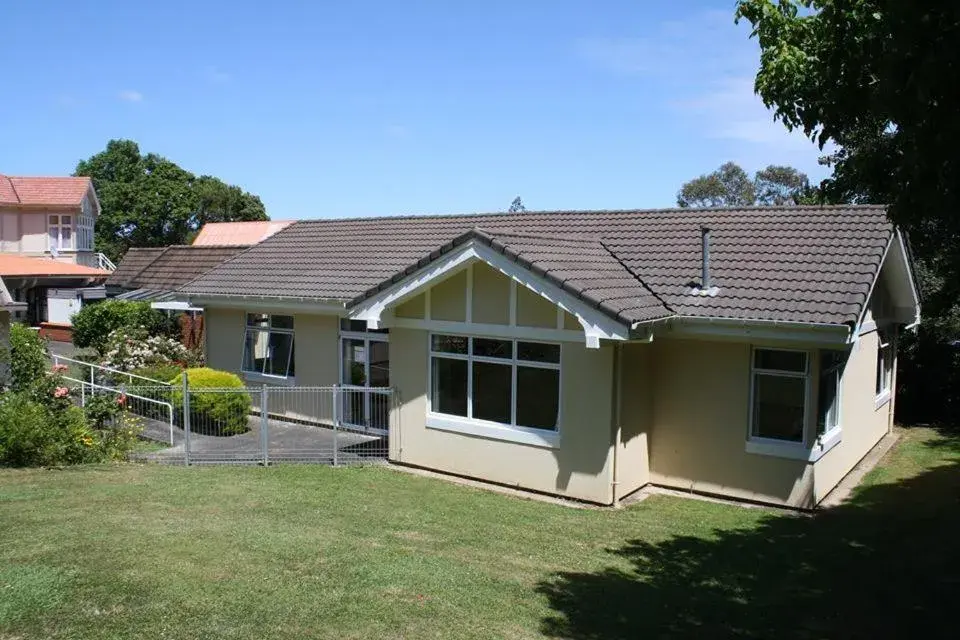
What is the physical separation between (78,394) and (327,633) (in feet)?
44.1

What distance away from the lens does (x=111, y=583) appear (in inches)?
283

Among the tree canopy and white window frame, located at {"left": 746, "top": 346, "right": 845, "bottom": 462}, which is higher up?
the tree canopy

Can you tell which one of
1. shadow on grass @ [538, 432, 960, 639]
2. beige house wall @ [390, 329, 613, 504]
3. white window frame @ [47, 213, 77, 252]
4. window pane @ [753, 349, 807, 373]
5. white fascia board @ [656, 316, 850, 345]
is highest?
white window frame @ [47, 213, 77, 252]

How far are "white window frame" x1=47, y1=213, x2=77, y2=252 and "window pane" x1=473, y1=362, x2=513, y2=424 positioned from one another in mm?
47046

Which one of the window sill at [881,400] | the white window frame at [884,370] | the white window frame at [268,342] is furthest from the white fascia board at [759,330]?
the white window frame at [268,342]

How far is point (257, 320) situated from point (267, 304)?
1022 millimetres

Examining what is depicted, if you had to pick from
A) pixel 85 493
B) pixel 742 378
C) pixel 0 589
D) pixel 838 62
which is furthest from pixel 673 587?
pixel 85 493

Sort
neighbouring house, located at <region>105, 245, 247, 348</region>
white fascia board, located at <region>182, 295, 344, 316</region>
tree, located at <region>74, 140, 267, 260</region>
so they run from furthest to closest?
tree, located at <region>74, 140, 267, 260</region>
neighbouring house, located at <region>105, 245, 247, 348</region>
white fascia board, located at <region>182, 295, 344, 316</region>

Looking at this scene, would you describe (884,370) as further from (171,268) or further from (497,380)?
(171,268)

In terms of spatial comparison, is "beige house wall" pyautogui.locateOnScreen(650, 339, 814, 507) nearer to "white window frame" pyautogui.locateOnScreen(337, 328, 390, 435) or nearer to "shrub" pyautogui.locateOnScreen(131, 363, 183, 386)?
"white window frame" pyautogui.locateOnScreen(337, 328, 390, 435)

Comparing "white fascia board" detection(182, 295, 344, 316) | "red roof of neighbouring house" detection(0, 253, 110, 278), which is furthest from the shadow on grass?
"red roof of neighbouring house" detection(0, 253, 110, 278)

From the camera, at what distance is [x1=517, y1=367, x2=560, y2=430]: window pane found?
513 inches

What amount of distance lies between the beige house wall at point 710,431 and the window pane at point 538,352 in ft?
5.95

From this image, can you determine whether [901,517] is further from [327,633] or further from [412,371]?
[327,633]
